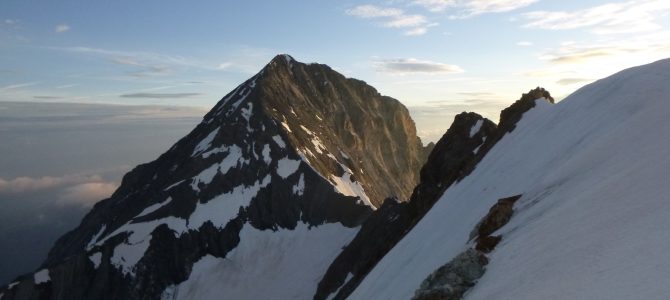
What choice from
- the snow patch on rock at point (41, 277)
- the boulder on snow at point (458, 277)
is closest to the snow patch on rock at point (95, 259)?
the snow patch on rock at point (41, 277)

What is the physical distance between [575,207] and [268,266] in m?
78.4

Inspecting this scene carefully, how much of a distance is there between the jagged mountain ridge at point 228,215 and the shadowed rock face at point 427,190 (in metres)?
12.9

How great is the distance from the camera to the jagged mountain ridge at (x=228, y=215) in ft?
292

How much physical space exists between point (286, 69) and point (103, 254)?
78508 millimetres

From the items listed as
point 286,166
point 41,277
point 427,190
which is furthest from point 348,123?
point 41,277

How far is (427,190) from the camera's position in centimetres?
6406

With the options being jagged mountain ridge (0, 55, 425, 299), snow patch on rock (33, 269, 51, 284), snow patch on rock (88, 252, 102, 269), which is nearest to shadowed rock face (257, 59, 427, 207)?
jagged mountain ridge (0, 55, 425, 299)

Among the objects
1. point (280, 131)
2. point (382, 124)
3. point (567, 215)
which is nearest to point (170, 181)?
point (280, 131)

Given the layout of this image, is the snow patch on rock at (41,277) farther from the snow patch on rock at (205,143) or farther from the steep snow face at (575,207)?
the steep snow face at (575,207)

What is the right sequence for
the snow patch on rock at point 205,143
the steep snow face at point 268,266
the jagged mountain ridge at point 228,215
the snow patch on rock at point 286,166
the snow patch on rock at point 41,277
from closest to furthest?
the steep snow face at point 268,266 → the snow patch on rock at point 41,277 → the jagged mountain ridge at point 228,215 → the snow patch on rock at point 286,166 → the snow patch on rock at point 205,143

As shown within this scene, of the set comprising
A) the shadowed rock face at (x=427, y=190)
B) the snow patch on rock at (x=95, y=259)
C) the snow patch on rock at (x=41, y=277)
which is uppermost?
the shadowed rock face at (x=427, y=190)

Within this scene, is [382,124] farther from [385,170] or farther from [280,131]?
[280,131]

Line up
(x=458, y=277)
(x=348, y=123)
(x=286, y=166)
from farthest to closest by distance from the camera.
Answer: (x=348, y=123)
(x=286, y=166)
(x=458, y=277)

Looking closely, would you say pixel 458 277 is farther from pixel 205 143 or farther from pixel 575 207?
pixel 205 143
